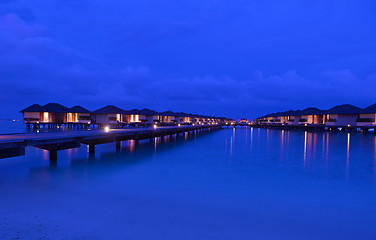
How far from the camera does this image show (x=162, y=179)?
10859 millimetres

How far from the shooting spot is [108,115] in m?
50.0

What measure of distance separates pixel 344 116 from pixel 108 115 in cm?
5074

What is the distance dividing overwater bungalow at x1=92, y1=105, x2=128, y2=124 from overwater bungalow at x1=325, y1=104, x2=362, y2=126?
4550 cm

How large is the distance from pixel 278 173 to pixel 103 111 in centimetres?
4288

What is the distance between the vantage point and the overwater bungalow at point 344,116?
49.3 m

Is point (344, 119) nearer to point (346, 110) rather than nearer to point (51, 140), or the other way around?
point (346, 110)

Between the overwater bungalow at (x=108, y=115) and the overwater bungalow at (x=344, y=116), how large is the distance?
45495mm

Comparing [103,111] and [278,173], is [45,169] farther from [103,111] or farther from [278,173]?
[103,111]

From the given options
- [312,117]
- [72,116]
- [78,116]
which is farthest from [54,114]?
[312,117]

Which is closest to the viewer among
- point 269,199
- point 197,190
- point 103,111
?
point 269,199

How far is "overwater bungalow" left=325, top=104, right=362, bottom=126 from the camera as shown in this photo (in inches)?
1941

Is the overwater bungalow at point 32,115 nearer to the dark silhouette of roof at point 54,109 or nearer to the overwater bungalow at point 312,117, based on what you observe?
the dark silhouette of roof at point 54,109

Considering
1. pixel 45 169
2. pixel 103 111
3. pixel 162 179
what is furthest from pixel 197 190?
pixel 103 111

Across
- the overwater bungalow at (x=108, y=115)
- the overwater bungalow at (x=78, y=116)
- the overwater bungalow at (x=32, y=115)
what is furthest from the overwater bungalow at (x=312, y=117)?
the overwater bungalow at (x=32, y=115)
